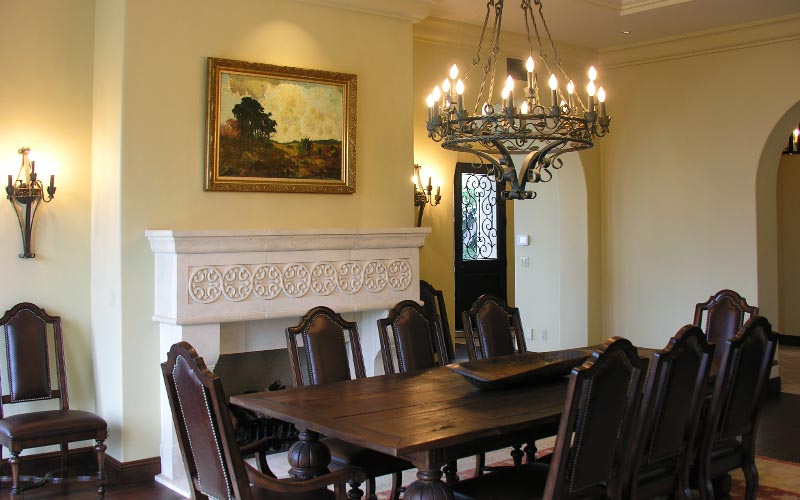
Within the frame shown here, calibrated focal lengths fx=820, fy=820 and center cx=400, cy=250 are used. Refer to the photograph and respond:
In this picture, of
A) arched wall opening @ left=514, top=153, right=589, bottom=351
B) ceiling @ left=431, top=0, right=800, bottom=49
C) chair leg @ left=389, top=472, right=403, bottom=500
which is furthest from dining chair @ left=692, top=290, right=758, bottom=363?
arched wall opening @ left=514, top=153, right=589, bottom=351

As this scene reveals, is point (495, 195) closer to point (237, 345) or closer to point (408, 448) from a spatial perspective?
point (237, 345)

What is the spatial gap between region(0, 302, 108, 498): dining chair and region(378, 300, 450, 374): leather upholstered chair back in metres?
1.69

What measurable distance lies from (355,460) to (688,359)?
1.51 metres

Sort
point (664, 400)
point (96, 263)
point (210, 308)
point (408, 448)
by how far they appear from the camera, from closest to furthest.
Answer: point (408, 448) → point (664, 400) → point (210, 308) → point (96, 263)

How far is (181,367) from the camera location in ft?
9.45

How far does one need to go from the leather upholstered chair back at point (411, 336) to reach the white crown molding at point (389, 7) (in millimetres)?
2286

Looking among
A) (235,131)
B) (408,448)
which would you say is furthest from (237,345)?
(408,448)

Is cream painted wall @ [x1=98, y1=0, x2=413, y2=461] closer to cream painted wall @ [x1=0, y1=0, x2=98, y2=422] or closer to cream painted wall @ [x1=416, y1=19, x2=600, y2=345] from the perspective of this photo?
cream painted wall @ [x1=0, y1=0, x2=98, y2=422]

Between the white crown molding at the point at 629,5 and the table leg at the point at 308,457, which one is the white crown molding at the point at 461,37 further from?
the table leg at the point at 308,457

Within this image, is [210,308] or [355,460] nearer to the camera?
[355,460]

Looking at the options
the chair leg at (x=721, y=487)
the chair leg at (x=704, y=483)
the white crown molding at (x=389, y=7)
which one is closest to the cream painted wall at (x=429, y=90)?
the white crown molding at (x=389, y=7)

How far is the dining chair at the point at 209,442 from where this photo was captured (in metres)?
2.75

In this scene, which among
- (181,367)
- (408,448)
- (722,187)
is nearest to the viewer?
(408,448)

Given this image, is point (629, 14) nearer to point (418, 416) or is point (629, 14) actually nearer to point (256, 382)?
point (256, 382)
